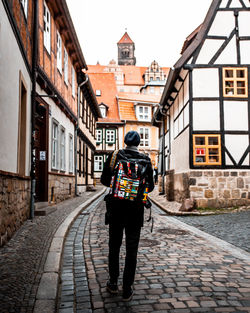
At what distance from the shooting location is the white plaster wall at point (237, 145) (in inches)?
527

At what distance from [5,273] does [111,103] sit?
3930 cm

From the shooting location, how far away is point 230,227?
9000 millimetres

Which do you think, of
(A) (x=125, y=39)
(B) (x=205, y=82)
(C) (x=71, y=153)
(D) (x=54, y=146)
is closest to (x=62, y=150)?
(D) (x=54, y=146)

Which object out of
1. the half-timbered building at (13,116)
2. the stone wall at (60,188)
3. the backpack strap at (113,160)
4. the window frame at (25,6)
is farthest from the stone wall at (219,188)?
the backpack strap at (113,160)

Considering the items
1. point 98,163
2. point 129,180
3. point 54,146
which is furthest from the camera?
point 98,163

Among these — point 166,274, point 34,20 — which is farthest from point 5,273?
point 34,20

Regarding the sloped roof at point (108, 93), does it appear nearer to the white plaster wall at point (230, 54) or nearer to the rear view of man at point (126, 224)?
the white plaster wall at point (230, 54)

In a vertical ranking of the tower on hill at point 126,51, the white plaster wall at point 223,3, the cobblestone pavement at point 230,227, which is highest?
the tower on hill at point 126,51

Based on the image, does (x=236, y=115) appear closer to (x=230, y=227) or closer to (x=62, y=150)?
(x=230, y=227)

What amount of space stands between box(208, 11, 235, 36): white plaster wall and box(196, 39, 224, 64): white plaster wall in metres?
0.31

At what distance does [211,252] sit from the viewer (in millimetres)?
5914

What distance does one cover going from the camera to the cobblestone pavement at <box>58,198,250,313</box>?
3426mm

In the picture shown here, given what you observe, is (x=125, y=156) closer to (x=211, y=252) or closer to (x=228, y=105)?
(x=211, y=252)

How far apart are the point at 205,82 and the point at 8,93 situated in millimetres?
9087
